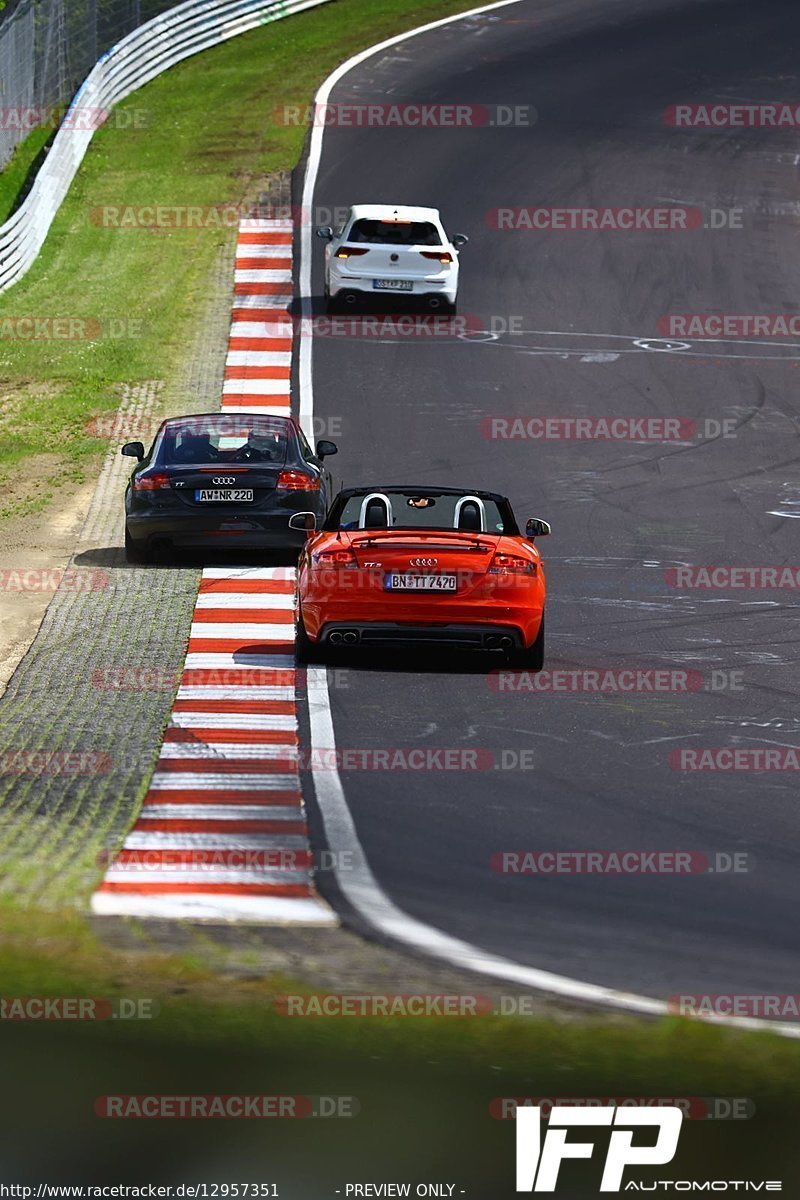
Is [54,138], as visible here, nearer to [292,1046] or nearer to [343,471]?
[343,471]

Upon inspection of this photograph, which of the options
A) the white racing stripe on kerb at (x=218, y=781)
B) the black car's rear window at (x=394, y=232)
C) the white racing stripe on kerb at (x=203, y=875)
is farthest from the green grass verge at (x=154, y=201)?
the white racing stripe on kerb at (x=203, y=875)

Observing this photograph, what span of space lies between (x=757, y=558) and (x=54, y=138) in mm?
22398

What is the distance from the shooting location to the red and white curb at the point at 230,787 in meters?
8.74

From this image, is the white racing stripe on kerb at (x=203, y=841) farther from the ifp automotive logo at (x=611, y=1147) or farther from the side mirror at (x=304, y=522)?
the side mirror at (x=304, y=522)

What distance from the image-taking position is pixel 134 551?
18047mm

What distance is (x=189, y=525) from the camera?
17688mm

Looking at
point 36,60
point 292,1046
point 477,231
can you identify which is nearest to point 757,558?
point 292,1046

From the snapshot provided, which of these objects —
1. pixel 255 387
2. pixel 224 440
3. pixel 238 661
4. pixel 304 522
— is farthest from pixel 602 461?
pixel 238 661

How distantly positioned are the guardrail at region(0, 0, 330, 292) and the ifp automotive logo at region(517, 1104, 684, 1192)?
2718 centimetres

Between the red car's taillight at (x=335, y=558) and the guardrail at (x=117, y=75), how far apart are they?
19.5 m

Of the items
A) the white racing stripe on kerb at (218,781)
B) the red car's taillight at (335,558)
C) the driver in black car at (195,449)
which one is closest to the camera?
the white racing stripe on kerb at (218,781)

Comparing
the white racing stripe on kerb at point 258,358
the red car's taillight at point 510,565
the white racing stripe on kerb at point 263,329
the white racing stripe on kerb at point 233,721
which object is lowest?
the white racing stripe on kerb at point 258,358

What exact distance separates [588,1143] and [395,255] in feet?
79.1

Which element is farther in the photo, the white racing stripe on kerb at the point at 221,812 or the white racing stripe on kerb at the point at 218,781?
the white racing stripe on kerb at the point at 218,781
